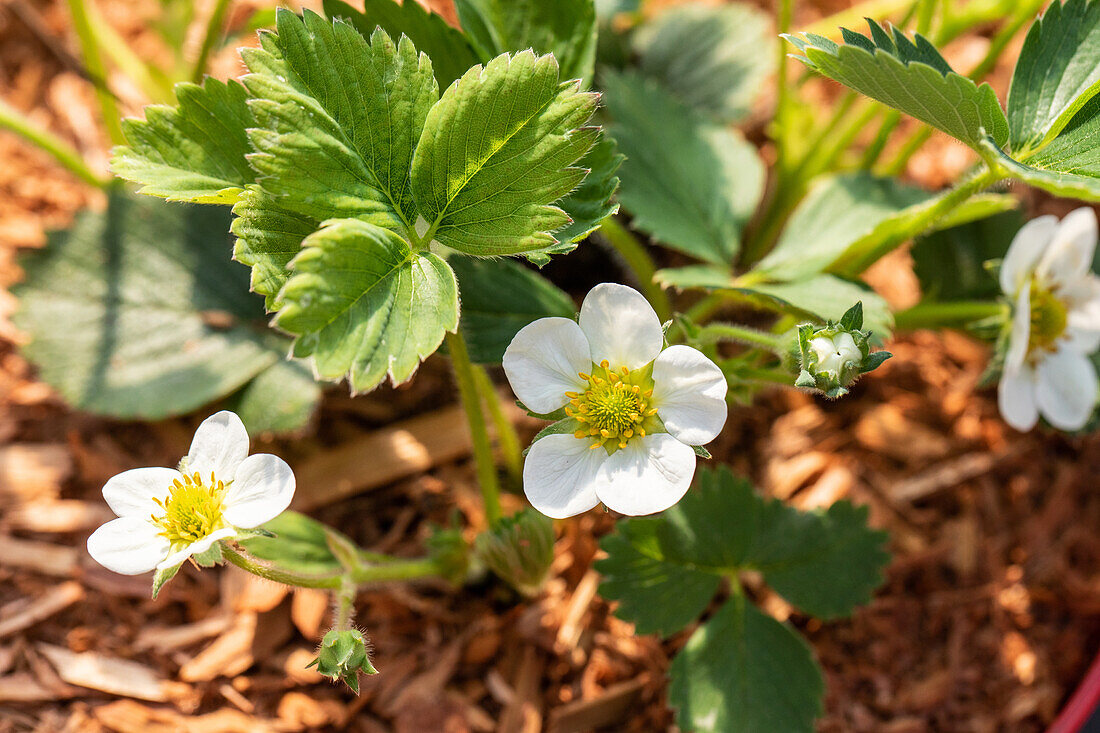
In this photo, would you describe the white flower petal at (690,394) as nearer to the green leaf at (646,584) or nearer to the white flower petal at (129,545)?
the green leaf at (646,584)

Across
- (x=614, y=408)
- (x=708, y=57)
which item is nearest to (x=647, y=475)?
(x=614, y=408)

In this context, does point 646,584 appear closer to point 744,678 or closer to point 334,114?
point 744,678

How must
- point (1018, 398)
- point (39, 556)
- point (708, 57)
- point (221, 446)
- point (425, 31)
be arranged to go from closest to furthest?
Result: point (221, 446) < point (425, 31) < point (1018, 398) < point (39, 556) < point (708, 57)

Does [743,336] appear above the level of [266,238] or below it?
below

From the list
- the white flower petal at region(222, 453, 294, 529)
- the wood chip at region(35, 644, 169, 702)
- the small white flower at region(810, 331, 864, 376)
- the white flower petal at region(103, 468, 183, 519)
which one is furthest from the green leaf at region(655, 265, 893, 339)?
the wood chip at region(35, 644, 169, 702)

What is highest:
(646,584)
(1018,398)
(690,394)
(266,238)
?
(266,238)

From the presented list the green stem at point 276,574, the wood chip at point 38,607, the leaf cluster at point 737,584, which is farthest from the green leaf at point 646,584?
the wood chip at point 38,607
